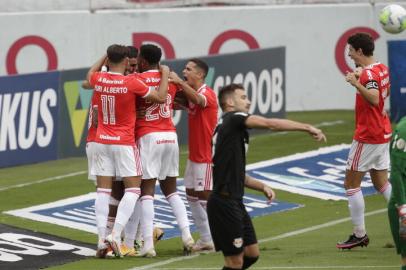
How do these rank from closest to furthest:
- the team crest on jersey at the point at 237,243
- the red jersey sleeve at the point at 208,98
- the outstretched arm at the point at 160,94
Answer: the team crest on jersey at the point at 237,243
the outstretched arm at the point at 160,94
the red jersey sleeve at the point at 208,98

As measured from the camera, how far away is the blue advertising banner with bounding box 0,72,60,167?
20344 millimetres

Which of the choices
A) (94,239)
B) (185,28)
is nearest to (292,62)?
(185,28)

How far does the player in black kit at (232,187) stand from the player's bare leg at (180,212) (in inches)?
103

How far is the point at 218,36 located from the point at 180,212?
13102 mm

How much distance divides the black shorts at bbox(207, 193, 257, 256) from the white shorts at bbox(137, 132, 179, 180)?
268cm

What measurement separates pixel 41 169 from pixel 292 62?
845 cm

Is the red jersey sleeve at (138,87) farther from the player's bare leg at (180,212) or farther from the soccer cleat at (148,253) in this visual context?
the soccer cleat at (148,253)

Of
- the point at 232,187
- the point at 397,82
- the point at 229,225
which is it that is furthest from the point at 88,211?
the point at 397,82

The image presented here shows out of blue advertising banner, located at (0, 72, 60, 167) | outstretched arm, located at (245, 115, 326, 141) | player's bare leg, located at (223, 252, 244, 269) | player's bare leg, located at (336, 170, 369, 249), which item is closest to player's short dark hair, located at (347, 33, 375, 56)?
player's bare leg, located at (336, 170, 369, 249)

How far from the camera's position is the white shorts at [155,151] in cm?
1412

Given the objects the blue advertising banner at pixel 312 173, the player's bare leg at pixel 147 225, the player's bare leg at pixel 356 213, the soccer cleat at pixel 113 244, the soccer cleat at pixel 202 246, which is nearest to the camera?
the soccer cleat at pixel 113 244

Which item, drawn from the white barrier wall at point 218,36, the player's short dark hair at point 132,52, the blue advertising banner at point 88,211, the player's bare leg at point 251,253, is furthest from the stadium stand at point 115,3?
the player's bare leg at point 251,253

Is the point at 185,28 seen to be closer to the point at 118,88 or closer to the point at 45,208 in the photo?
the point at 45,208

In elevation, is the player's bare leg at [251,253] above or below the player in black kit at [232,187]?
below
